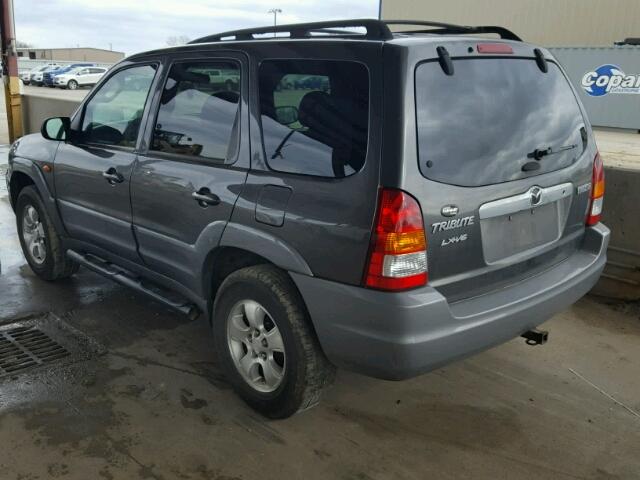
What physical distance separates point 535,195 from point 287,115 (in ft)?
4.03

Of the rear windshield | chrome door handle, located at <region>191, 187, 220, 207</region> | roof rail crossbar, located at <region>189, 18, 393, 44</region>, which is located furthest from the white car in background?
the rear windshield

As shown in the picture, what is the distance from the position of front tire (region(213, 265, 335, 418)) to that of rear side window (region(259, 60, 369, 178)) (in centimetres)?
56

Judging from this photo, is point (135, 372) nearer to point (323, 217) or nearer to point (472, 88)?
point (323, 217)

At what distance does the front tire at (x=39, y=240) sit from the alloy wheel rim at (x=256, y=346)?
2.31 metres

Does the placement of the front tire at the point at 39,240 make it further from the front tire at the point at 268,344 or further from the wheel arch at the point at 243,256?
the front tire at the point at 268,344

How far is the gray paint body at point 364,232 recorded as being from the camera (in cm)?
244

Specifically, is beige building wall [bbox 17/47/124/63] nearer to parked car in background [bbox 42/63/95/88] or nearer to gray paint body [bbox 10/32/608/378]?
parked car in background [bbox 42/63/95/88]

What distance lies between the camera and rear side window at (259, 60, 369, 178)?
2527 millimetres

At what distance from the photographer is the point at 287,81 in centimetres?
287

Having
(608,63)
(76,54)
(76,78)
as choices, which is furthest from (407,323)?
(76,54)

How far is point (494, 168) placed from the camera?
8.77 feet

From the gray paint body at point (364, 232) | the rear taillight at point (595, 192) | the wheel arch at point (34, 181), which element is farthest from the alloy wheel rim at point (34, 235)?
the rear taillight at point (595, 192)

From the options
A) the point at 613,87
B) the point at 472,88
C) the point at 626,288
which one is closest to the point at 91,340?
the point at 472,88

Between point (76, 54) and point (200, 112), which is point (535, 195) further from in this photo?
point (76, 54)
